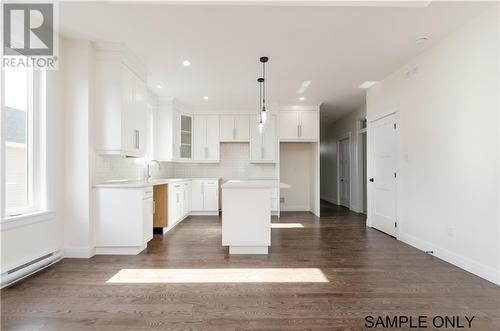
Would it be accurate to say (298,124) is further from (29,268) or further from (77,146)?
(29,268)

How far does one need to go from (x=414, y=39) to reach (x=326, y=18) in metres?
1.34

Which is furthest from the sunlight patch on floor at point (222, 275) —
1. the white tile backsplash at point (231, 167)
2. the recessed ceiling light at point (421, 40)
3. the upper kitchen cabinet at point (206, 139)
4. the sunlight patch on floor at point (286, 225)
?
the white tile backsplash at point (231, 167)

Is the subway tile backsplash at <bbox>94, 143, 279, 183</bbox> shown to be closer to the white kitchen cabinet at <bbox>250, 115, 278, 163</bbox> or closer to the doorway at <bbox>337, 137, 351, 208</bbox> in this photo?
the white kitchen cabinet at <bbox>250, 115, 278, 163</bbox>

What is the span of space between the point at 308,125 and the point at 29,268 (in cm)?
571

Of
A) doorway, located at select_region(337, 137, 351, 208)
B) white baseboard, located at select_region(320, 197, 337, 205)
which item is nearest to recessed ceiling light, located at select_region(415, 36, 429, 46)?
doorway, located at select_region(337, 137, 351, 208)

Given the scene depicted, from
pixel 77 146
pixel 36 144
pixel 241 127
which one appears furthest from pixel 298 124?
pixel 36 144

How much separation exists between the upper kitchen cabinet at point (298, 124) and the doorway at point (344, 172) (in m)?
1.84

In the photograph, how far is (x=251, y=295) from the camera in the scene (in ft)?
7.39

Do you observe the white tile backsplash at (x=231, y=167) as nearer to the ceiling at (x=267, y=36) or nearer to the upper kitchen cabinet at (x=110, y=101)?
the ceiling at (x=267, y=36)

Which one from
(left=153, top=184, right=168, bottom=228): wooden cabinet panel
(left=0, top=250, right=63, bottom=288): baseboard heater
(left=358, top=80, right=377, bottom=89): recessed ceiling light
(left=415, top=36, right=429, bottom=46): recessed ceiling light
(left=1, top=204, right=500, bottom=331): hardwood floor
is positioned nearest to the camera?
(left=1, top=204, right=500, bottom=331): hardwood floor

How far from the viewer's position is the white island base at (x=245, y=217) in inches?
134

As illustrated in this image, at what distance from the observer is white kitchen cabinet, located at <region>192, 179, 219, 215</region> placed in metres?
6.25

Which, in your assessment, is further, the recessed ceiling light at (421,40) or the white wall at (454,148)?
the recessed ceiling light at (421,40)

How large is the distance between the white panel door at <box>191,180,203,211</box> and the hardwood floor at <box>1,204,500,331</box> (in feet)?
9.14
